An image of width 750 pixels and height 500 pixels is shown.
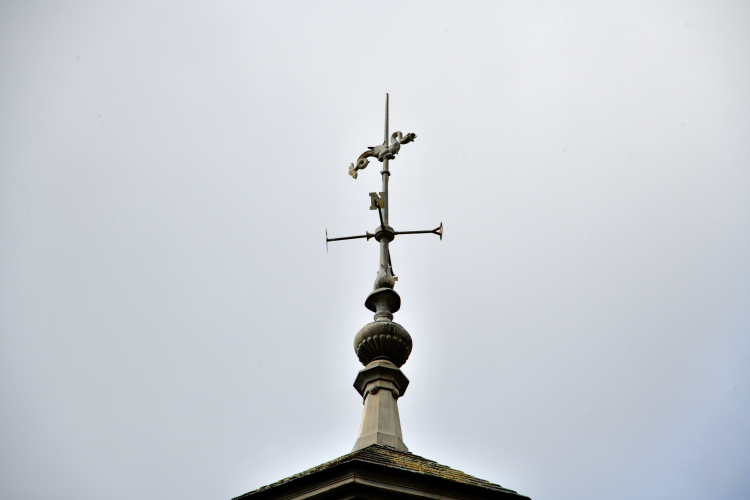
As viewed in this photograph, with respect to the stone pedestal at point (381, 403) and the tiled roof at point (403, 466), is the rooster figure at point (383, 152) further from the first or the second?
the tiled roof at point (403, 466)

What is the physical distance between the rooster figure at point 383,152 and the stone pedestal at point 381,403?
374 cm

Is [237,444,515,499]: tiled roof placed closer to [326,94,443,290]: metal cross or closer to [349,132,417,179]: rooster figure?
[326,94,443,290]: metal cross

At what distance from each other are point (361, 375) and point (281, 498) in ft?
12.0

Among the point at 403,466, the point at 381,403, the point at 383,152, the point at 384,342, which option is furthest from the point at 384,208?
the point at 403,466

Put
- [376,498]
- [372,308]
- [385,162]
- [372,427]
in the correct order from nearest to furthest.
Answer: [376,498]
[372,427]
[372,308]
[385,162]

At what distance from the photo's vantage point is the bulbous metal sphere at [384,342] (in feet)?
41.7

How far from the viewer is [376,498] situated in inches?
339

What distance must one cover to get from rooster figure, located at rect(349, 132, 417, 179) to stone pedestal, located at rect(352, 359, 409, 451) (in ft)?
12.3

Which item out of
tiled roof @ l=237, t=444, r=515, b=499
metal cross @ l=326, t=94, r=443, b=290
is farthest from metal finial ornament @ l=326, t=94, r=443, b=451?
tiled roof @ l=237, t=444, r=515, b=499

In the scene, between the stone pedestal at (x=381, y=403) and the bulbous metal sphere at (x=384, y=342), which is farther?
the bulbous metal sphere at (x=384, y=342)

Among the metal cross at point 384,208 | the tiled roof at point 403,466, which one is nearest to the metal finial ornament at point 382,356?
the metal cross at point 384,208

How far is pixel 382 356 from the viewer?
41.9ft

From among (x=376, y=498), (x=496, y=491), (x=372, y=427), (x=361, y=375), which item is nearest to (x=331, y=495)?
(x=376, y=498)

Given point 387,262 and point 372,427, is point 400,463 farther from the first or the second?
point 387,262
